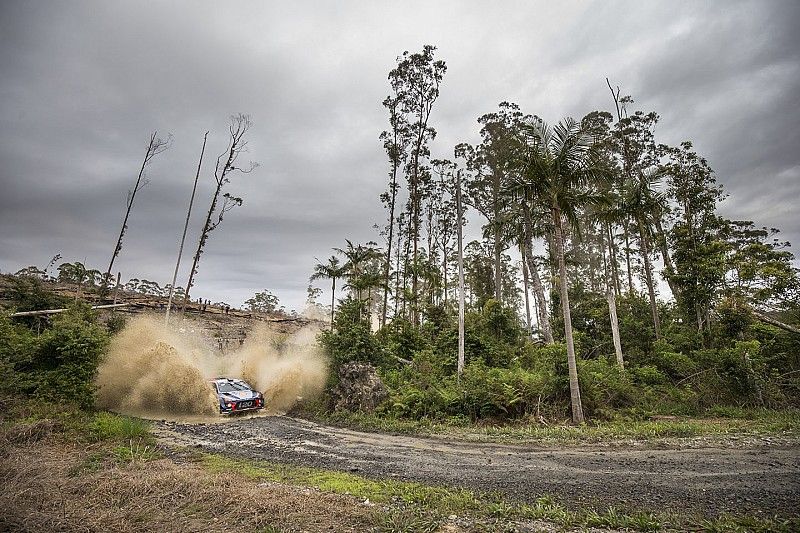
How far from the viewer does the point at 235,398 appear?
55.1 feet

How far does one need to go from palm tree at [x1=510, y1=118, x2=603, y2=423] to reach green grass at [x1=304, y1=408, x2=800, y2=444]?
1633 millimetres

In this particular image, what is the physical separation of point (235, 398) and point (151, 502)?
12.2 m

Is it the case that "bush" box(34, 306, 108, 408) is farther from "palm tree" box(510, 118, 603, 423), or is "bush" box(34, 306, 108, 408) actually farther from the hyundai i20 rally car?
"palm tree" box(510, 118, 603, 423)

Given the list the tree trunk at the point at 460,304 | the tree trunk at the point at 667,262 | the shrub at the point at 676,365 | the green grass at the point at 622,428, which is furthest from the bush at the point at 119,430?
the tree trunk at the point at 667,262

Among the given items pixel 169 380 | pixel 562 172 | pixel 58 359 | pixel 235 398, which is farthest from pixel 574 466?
pixel 58 359

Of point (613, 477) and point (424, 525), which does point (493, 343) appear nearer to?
point (613, 477)

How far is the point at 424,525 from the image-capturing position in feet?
17.2

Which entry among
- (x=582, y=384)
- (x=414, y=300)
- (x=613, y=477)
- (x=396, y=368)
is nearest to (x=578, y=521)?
(x=613, y=477)

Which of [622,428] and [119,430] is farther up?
[622,428]

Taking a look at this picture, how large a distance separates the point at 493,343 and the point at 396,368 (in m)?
5.53

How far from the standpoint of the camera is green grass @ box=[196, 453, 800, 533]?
4965mm

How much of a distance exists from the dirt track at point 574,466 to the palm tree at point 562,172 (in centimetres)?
454

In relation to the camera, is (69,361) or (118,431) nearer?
(118,431)

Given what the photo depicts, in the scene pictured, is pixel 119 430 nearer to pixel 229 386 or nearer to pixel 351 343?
pixel 229 386
